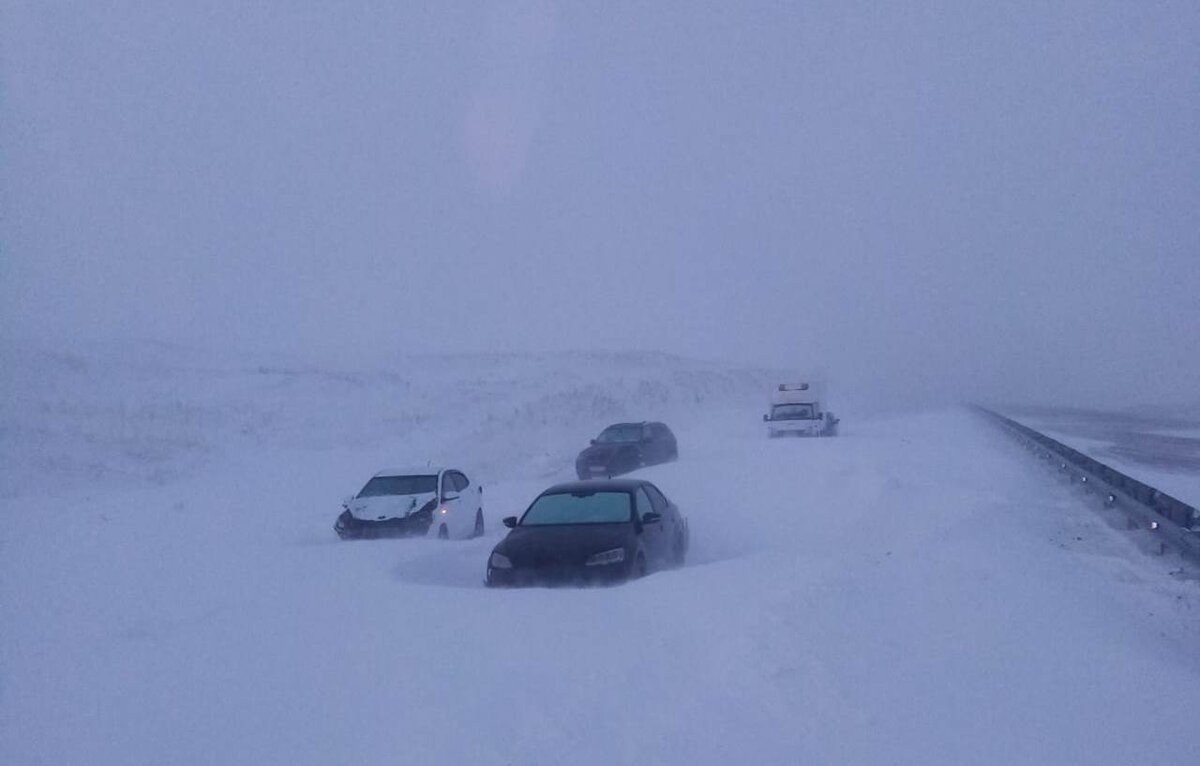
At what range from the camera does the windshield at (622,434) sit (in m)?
26.4

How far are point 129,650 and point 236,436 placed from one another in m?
25.9

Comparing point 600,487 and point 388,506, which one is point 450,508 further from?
point 600,487

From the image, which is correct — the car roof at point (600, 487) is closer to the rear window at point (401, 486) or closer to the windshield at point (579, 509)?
the windshield at point (579, 509)

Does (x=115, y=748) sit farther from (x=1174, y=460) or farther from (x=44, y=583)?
(x=1174, y=460)

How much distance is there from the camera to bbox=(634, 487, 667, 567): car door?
439 inches

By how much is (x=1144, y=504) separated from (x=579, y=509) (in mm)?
7390

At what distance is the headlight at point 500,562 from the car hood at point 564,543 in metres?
0.04

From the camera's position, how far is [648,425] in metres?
27.0

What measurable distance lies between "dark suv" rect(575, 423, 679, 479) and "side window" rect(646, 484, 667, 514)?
1133cm

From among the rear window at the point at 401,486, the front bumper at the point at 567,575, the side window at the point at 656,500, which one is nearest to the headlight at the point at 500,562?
the front bumper at the point at 567,575

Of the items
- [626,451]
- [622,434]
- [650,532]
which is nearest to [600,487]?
[650,532]

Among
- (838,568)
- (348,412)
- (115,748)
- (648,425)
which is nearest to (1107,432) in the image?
(648,425)

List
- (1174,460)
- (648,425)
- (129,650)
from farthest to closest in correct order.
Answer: (648,425) → (1174,460) → (129,650)

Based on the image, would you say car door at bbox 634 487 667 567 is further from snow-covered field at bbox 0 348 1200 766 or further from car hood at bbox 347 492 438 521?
car hood at bbox 347 492 438 521
